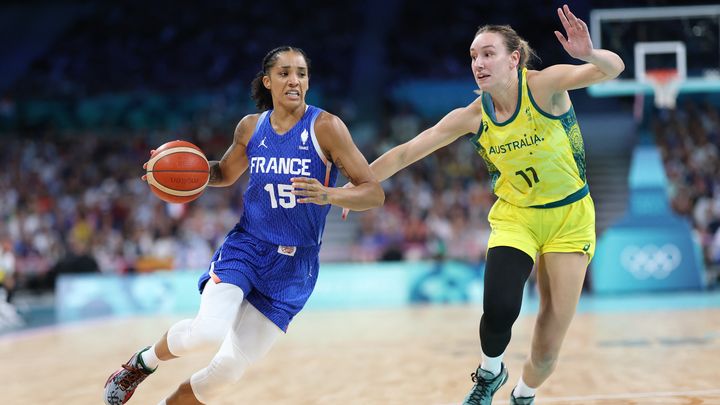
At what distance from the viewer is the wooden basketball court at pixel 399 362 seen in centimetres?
627

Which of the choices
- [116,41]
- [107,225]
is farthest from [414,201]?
[116,41]

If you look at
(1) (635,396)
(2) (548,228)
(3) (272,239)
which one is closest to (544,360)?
(2) (548,228)

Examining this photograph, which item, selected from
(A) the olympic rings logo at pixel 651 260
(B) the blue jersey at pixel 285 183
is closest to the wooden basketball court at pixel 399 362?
(B) the blue jersey at pixel 285 183

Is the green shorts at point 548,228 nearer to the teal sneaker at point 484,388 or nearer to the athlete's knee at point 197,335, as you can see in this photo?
the teal sneaker at point 484,388

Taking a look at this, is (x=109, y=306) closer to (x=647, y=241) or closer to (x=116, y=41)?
(x=647, y=241)

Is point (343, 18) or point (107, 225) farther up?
point (343, 18)

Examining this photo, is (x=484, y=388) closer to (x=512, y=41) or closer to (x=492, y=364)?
(x=492, y=364)

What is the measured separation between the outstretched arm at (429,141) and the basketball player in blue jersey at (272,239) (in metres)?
0.33

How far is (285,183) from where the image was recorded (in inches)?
185

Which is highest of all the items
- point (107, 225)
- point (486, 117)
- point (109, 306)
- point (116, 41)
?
point (116, 41)

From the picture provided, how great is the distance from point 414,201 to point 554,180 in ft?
47.2

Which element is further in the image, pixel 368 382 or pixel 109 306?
pixel 109 306

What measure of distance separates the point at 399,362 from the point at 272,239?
382 centimetres

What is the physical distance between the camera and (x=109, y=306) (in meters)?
15.8
